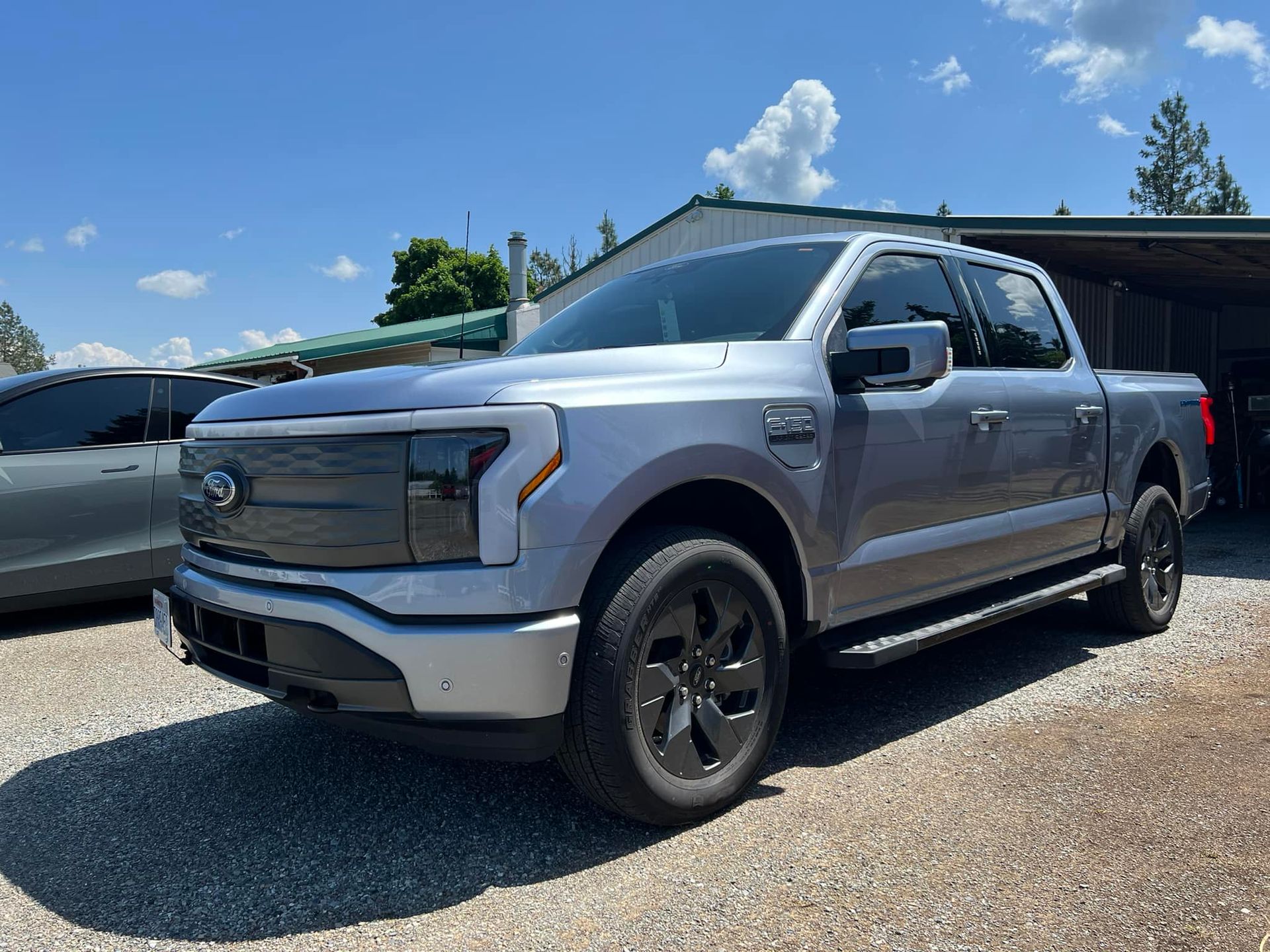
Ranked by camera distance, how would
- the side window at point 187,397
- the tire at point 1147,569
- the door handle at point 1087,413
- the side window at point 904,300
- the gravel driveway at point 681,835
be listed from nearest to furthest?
the gravel driveway at point 681,835
the side window at point 904,300
the door handle at point 1087,413
the tire at point 1147,569
the side window at point 187,397

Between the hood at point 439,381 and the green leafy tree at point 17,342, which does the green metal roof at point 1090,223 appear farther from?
the green leafy tree at point 17,342

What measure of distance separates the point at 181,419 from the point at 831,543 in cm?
474

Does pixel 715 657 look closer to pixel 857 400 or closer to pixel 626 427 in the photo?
pixel 626 427

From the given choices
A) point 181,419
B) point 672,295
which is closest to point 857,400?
point 672,295

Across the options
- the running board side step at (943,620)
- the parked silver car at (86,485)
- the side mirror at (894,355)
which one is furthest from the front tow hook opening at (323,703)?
the parked silver car at (86,485)

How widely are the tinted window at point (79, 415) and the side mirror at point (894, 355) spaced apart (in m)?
4.72

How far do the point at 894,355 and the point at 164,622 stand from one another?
2665mm

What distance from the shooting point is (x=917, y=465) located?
3.54m

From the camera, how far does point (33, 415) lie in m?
5.58

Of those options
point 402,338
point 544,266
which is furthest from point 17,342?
point 402,338

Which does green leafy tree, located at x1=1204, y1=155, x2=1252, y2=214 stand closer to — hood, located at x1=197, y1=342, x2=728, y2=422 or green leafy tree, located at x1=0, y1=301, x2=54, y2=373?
hood, located at x1=197, y1=342, x2=728, y2=422

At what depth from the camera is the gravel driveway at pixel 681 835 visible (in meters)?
2.31

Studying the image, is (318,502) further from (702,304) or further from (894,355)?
(894,355)

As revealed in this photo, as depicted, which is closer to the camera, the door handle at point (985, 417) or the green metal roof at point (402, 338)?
the door handle at point (985, 417)
